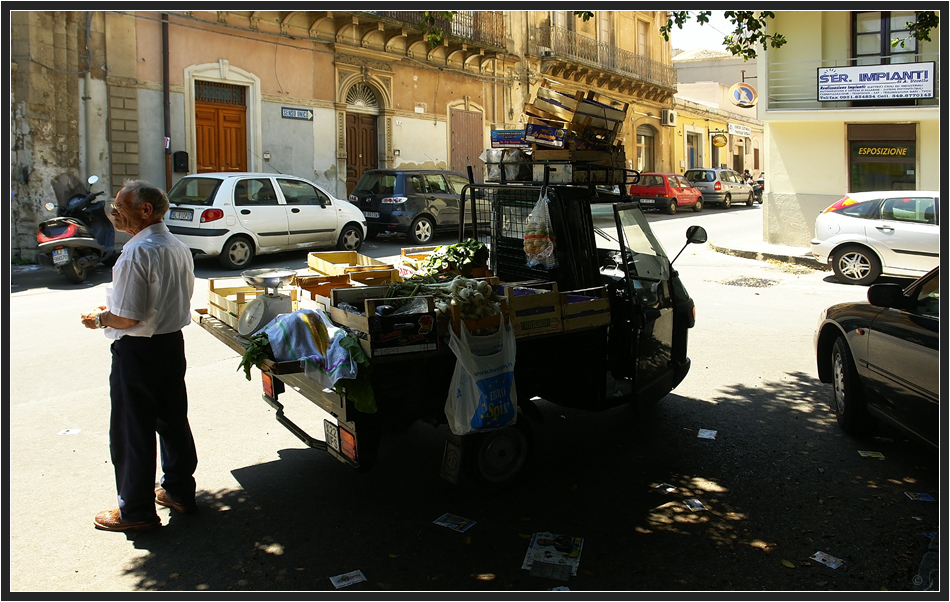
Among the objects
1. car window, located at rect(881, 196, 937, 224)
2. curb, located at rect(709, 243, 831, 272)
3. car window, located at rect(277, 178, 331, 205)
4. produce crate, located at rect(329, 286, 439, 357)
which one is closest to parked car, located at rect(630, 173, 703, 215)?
curb, located at rect(709, 243, 831, 272)

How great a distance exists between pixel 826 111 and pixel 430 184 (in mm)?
8790

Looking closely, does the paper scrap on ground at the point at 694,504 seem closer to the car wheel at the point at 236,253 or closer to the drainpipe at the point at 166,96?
the car wheel at the point at 236,253

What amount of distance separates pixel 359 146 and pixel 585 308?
61.6 ft

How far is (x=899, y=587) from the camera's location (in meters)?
3.56

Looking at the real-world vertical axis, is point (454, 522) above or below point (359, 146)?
below

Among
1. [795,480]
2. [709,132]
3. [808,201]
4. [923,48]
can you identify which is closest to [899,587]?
[795,480]

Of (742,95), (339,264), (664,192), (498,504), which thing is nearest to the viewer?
(498,504)

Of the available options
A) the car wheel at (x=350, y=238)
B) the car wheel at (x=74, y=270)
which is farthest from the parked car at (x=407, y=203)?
the car wheel at (x=74, y=270)

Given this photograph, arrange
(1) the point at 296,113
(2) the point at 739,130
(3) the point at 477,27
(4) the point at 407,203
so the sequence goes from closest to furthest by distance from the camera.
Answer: (4) the point at 407,203 → (1) the point at 296,113 → (3) the point at 477,27 → (2) the point at 739,130

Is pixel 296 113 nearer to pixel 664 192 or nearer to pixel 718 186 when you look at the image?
pixel 664 192

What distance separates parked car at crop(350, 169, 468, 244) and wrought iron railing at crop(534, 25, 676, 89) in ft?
43.3

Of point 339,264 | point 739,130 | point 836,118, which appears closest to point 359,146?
point 836,118

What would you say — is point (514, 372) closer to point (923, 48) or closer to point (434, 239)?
point (434, 239)

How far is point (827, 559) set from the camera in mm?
3791
